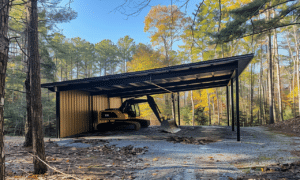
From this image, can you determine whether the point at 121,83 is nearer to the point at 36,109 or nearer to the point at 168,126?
the point at 168,126

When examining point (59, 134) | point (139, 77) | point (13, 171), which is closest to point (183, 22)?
Result: point (139, 77)

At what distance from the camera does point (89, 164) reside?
521cm

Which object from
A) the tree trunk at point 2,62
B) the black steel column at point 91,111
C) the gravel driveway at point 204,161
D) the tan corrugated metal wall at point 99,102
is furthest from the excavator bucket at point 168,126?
the tree trunk at point 2,62

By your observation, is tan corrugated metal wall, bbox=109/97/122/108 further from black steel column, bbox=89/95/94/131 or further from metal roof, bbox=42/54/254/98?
metal roof, bbox=42/54/254/98

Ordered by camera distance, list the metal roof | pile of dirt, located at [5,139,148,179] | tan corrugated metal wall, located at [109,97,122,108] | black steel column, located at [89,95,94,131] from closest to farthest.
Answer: pile of dirt, located at [5,139,148,179] < the metal roof < black steel column, located at [89,95,94,131] < tan corrugated metal wall, located at [109,97,122,108]

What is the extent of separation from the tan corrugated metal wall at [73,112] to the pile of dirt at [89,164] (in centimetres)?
486

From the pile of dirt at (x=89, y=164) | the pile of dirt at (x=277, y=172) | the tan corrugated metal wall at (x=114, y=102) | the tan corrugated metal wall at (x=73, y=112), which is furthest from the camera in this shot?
the tan corrugated metal wall at (x=114, y=102)

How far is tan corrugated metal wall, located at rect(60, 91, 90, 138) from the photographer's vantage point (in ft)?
36.6

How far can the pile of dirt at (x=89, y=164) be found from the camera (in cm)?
428

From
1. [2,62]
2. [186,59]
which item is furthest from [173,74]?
[186,59]

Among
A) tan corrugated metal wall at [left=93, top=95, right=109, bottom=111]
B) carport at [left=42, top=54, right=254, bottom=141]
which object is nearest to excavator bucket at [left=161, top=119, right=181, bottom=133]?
carport at [left=42, top=54, right=254, bottom=141]

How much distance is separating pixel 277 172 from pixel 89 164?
176 inches

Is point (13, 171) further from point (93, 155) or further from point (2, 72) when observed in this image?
point (2, 72)

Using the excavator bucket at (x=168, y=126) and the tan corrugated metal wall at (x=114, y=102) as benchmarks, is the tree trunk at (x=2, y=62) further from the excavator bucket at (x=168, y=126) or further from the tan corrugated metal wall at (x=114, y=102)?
the tan corrugated metal wall at (x=114, y=102)
